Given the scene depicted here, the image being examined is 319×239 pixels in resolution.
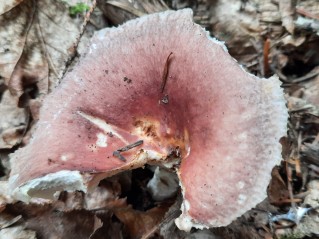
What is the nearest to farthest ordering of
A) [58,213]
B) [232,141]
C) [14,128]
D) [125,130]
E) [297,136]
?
[232,141]
[125,130]
[58,213]
[297,136]
[14,128]

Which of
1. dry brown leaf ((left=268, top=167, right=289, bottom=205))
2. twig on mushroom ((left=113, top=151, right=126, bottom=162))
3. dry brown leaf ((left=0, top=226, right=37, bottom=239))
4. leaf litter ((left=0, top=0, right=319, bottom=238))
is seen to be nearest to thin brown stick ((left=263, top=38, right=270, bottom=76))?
leaf litter ((left=0, top=0, right=319, bottom=238))

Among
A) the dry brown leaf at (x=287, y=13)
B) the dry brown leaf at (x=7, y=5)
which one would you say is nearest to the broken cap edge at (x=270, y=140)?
the dry brown leaf at (x=287, y=13)

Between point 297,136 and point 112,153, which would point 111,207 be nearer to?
point 112,153

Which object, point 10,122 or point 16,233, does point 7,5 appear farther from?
point 16,233

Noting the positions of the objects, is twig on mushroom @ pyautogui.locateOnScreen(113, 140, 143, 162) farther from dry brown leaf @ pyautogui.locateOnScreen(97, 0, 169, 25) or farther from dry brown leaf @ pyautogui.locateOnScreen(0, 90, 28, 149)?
dry brown leaf @ pyautogui.locateOnScreen(97, 0, 169, 25)

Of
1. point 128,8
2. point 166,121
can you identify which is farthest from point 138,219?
point 128,8

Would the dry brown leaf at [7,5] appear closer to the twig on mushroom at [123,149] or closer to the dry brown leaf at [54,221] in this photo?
the dry brown leaf at [54,221]

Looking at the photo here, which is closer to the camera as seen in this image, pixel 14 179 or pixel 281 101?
pixel 281 101

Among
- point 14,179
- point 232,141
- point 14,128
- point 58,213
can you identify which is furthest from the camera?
point 14,128

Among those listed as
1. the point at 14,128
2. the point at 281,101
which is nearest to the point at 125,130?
the point at 281,101
